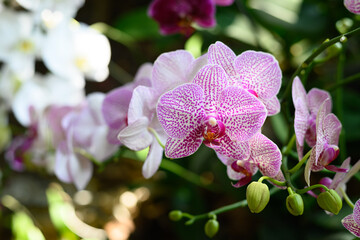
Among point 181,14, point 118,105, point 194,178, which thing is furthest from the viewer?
point 194,178

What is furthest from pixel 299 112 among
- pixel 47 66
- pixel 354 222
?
pixel 47 66

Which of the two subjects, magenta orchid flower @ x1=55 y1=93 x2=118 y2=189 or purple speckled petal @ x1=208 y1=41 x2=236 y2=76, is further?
magenta orchid flower @ x1=55 y1=93 x2=118 y2=189

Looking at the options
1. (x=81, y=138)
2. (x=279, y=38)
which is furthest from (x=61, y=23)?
(x=279, y=38)

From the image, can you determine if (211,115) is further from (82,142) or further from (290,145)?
(82,142)

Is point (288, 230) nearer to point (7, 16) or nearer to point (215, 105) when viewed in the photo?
point (215, 105)

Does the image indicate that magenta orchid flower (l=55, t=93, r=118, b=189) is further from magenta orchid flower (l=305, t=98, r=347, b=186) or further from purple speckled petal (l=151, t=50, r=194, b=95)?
magenta orchid flower (l=305, t=98, r=347, b=186)

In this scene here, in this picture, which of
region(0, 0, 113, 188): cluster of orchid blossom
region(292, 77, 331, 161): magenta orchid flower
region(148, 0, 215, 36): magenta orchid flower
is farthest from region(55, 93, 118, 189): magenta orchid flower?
region(292, 77, 331, 161): magenta orchid flower
